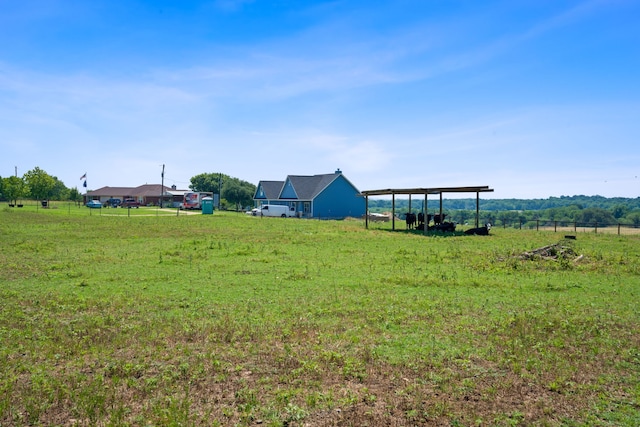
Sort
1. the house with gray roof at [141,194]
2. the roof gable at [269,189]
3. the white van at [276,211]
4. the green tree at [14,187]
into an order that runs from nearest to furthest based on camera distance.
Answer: the white van at [276,211]
the roof gable at [269,189]
the green tree at [14,187]
the house with gray roof at [141,194]

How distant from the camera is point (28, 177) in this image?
3937 inches

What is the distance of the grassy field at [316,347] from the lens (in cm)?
575

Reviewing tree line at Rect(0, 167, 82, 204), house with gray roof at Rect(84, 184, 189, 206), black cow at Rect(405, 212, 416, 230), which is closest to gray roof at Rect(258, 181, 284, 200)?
black cow at Rect(405, 212, 416, 230)

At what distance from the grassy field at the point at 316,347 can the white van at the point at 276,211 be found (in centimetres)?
4300

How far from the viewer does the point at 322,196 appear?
61156 mm

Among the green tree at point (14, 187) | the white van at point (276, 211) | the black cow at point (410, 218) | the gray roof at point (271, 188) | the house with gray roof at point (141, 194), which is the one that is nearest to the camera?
the black cow at point (410, 218)

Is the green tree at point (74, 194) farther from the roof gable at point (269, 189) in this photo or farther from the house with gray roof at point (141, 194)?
the roof gable at point (269, 189)

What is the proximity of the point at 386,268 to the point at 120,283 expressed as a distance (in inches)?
349

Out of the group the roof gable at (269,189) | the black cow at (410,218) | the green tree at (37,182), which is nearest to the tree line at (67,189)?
the green tree at (37,182)

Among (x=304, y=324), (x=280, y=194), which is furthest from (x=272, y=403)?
(x=280, y=194)

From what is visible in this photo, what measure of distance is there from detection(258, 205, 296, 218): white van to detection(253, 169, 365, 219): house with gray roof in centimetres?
163

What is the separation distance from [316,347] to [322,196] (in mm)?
53573

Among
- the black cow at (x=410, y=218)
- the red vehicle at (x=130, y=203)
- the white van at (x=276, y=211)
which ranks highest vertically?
the red vehicle at (x=130, y=203)

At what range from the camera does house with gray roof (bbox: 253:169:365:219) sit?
61.2 metres
